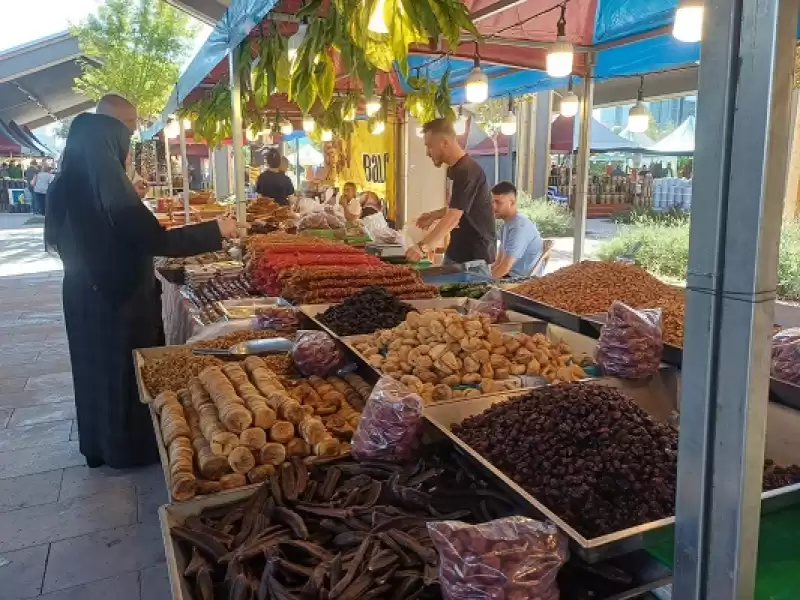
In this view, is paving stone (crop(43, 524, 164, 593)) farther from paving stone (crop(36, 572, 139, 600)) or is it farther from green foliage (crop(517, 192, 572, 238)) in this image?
green foliage (crop(517, 192, 572, 238))

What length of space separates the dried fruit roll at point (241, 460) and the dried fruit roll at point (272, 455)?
0.04 meters

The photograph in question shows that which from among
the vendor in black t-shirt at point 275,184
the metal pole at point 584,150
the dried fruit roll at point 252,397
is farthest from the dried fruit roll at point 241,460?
the vendor in black t-shirt at point 275,184

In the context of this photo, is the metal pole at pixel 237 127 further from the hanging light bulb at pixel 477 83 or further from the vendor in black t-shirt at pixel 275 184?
the vendor in black t-shirt at pixel 275 184

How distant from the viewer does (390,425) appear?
72.3 inches

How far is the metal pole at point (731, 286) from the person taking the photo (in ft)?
2.64

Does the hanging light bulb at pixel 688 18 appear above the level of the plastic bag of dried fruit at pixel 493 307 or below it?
above

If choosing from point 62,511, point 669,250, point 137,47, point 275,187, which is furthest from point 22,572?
point 137,47

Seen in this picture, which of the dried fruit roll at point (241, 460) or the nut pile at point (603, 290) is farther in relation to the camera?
the nut pile at point (603, 290)

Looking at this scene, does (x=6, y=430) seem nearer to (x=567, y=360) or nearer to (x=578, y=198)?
(x=567, y=360)

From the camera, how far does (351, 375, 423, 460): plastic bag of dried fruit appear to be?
183 centimetres

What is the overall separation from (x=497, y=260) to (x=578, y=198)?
163 cm

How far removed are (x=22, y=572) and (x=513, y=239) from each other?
410 centimetres

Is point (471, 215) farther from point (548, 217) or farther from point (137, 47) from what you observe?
point (137, 47)

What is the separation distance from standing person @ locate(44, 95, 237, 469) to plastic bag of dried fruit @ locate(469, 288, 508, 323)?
140 cm
